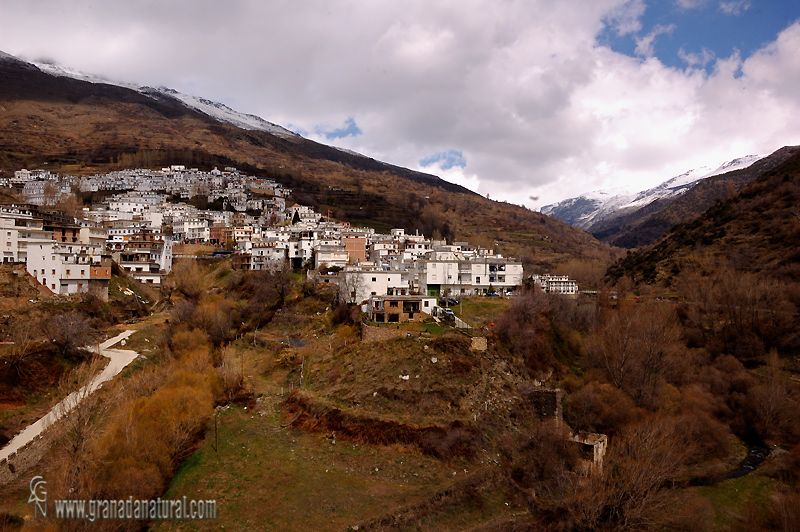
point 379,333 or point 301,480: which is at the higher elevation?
Answer: point 379,333

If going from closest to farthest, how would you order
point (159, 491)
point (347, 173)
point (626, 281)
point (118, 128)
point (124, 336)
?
point (159, 491) → point (124, 336) → point (626, 281) → point (118, 128) → point (347, 173)

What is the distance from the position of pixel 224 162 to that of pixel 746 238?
135486 mm

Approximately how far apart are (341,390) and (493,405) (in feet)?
30.9

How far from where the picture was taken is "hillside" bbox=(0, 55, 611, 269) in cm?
11356

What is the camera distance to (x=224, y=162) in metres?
142

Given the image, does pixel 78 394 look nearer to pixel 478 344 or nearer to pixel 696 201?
pixel 478 344

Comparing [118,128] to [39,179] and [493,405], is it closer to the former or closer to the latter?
[39,179]

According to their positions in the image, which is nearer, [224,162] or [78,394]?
[78,394]

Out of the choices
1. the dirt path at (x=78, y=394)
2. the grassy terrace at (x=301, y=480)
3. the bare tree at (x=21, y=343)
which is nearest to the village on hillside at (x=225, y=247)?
the bare tree at (x=21, y=343)

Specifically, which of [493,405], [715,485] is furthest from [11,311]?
[715,485]

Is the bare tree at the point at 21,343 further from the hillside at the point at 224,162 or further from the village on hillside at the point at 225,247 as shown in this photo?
the hillside at the point at 224,162

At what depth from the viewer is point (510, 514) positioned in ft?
66.9

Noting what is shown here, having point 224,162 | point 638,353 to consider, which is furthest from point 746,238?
point 224,162

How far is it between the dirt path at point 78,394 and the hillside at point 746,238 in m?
60.8
